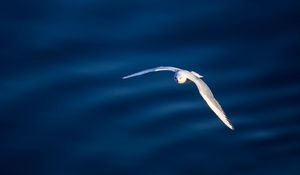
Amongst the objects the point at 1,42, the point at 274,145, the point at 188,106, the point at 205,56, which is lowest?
the point at 274,145

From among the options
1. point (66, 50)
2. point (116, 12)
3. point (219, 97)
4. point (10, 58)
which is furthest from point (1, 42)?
point (219, 97)

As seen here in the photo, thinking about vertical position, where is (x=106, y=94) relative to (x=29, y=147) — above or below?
above

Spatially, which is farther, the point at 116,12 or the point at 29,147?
the point at 116,12

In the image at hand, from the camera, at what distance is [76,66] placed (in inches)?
379

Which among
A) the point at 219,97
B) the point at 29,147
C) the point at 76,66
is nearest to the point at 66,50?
the point at 76,66

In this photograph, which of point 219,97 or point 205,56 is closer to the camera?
point 219,97

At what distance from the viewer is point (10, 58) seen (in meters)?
9.70

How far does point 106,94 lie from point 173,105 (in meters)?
1.18

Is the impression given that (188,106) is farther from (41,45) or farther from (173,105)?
(41,45)

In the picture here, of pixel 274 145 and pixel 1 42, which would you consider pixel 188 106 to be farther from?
pixel 1 42

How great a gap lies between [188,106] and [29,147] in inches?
106

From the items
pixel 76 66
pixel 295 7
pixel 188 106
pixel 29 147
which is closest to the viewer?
pixel 29 147

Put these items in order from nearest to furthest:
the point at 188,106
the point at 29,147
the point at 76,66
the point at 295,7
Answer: the point at 29,147, the point at 188,106, the point at 76,66, the point at 295,7

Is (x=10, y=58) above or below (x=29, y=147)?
above
